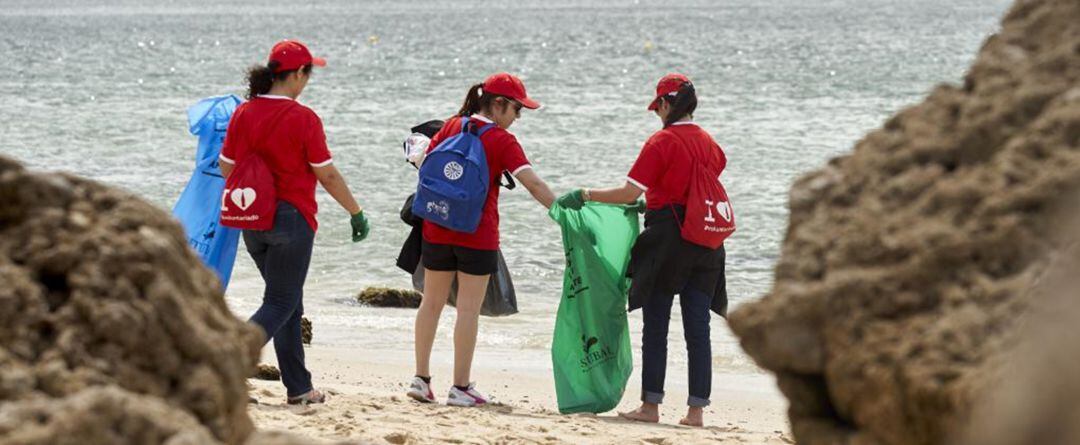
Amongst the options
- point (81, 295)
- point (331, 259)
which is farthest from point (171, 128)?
point (81, 295)

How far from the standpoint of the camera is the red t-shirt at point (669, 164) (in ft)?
21.9

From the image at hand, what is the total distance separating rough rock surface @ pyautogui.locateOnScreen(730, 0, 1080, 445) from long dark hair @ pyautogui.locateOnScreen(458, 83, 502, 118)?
3.58m

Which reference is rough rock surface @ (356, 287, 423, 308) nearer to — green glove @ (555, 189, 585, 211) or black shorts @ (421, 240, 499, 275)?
black shorts @ (421, 240, 499, 275)

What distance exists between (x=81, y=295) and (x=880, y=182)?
5.13 feet

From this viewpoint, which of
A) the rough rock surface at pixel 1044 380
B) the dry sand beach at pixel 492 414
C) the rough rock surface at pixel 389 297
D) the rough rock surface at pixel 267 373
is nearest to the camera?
the rough rock surface at pixel 1044 380

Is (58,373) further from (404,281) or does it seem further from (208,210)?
(404,281)

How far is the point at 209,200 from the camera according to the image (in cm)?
693

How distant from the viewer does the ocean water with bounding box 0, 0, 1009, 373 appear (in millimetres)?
13031

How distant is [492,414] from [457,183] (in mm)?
979

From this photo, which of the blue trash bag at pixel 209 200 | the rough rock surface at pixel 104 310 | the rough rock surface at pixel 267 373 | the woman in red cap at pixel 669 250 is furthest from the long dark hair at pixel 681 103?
the rough rock surface at pixel 104 310

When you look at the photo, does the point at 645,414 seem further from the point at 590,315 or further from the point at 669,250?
the point at 669,250

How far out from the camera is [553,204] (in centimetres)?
690

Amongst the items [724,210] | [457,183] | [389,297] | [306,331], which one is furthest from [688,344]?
[389,297]

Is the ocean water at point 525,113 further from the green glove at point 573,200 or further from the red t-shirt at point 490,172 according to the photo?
the red t-shirt at point 490,172
